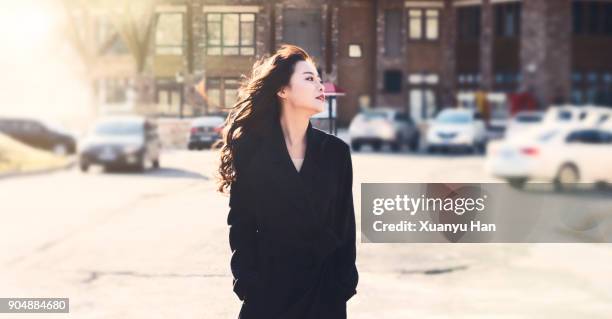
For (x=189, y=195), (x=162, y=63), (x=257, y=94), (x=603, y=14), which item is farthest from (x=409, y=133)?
(x=257, y=94)

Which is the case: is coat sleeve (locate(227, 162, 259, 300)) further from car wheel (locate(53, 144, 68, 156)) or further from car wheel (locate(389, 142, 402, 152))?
car wheel (locate(53, 144, 68, 156))

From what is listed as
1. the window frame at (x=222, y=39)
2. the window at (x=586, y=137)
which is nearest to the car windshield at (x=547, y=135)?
the window at (x=586, y=137)

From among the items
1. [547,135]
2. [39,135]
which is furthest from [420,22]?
[39,135]

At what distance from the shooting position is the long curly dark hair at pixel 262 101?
438cm

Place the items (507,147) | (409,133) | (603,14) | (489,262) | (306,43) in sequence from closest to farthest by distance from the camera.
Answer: (306,43) → (489,262) → (507,147) → (409,133) → (603,14)

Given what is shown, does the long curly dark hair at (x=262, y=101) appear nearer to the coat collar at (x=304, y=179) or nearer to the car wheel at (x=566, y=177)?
the coat collar at (x=304, y=179)

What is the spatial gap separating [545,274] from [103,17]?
202 inches

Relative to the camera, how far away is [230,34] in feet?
26.3

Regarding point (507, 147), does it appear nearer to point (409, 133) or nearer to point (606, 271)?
point (606, 271)

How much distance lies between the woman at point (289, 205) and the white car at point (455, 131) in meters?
26.3

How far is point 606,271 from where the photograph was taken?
9.82m

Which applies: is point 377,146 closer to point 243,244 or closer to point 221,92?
point 221,92

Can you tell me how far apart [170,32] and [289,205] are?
4376 millimetres

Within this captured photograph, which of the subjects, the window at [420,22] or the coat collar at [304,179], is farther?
the window at [420,22]
